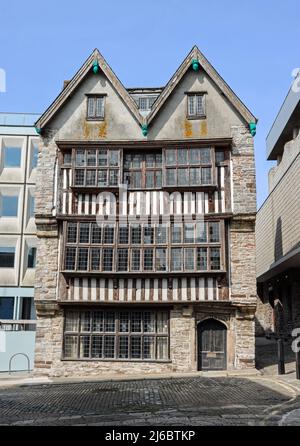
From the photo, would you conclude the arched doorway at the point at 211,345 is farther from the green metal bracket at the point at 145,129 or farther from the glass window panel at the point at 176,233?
the green metal bracket at the point at 145,129

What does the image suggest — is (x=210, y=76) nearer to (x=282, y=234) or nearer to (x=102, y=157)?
(x=102, y=157)

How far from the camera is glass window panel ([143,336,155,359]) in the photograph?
1775 centimetres

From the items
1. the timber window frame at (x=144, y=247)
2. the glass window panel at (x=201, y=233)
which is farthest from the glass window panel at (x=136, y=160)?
the glass window panel at (x=201, y=233)

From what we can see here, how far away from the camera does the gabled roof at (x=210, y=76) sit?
18688 millimetres

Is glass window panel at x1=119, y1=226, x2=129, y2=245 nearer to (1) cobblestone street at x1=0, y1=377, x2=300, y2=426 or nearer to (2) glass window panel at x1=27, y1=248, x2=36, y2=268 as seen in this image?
(1) cobblestone street at x1=0, y1=377, x2=300, y2=426

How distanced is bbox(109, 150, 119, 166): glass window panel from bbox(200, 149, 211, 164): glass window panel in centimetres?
330

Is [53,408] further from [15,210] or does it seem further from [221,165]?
[15,210]

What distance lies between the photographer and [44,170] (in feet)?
62.6

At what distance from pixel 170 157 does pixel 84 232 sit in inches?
175

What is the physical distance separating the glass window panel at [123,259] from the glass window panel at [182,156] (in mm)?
4075

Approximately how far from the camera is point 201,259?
58.6 feet

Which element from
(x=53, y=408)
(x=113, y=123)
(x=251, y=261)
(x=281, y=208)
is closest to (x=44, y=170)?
(x=113, y=123)

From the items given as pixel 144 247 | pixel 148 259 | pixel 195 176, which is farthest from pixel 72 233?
pixel 195 176
